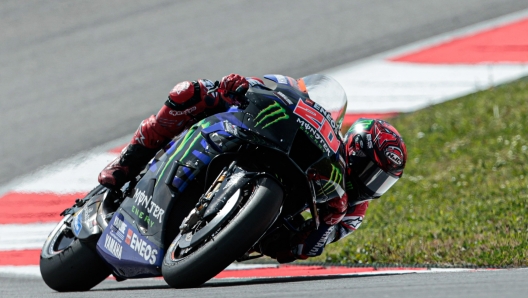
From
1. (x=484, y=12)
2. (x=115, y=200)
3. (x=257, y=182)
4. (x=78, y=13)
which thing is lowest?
(x=484, y=12)

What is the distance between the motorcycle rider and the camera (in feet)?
16.8

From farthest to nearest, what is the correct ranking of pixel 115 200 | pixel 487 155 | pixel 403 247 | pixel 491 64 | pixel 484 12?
pixel 484 12 < pixel 491 64 < pixel 487 155 < pixel 403 247 < pixel 115 200

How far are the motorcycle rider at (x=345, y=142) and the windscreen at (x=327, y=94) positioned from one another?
0.15m

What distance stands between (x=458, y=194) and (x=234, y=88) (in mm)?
3829

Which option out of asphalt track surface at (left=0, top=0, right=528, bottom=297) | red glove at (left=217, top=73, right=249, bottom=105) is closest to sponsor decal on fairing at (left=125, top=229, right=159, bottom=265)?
red glove at (left=217, top=73, right=249, bottom=105)

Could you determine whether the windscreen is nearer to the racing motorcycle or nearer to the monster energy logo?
the racing motorcycle

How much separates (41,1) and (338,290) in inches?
404

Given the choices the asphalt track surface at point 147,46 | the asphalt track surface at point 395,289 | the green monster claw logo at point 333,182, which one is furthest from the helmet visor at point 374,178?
the asphalt track surface at point 147,46

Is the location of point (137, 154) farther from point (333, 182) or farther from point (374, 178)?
point (374, 178)

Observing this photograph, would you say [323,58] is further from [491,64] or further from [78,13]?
[78,13]

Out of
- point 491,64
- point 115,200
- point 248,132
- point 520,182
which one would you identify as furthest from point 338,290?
point 491,64

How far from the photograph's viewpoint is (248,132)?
4.80m

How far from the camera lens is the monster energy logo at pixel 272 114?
4793mm

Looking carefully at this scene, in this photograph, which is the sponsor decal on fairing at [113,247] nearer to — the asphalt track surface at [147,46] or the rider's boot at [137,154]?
the rider's boot at [137,154]
